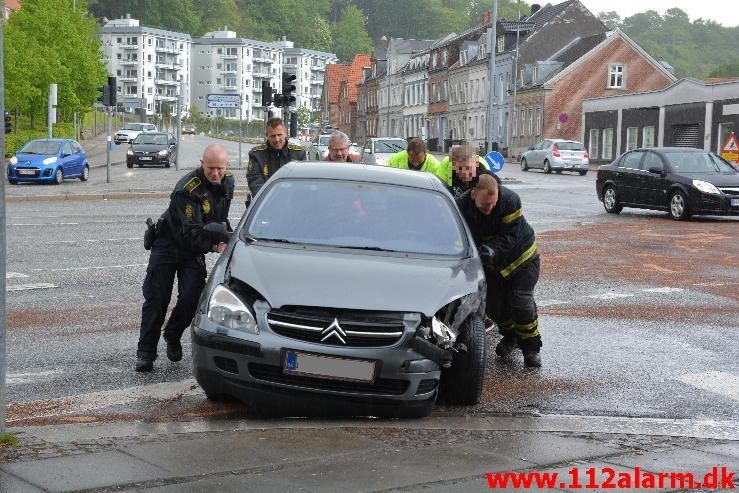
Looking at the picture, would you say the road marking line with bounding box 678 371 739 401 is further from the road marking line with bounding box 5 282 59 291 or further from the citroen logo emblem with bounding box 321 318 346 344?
the road marking line with bounding box 5 282 59 291

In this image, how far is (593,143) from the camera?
7525 cm

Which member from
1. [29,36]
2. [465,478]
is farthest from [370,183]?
[29,36]

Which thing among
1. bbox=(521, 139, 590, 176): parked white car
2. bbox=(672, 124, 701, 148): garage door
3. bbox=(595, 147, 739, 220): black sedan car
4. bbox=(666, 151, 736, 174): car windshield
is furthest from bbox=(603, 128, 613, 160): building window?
bbox=(666, 151, 736, 174): car windshield

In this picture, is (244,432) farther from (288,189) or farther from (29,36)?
(29,36)

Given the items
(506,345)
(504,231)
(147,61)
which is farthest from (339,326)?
(147,61)

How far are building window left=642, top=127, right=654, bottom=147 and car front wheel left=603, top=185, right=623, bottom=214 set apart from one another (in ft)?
129

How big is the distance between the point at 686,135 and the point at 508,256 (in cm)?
5538

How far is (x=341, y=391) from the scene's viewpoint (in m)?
6.93

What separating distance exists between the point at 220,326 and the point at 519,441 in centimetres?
187

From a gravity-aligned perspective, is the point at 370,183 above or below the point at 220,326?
above

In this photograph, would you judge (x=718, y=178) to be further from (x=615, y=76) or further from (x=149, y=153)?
(x=615, y=76)

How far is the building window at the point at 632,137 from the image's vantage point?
68500 millimetres

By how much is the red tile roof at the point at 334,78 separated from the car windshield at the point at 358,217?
148m

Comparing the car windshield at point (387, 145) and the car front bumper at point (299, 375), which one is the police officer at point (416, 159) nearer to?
the car front bumper at point (299, 375)
